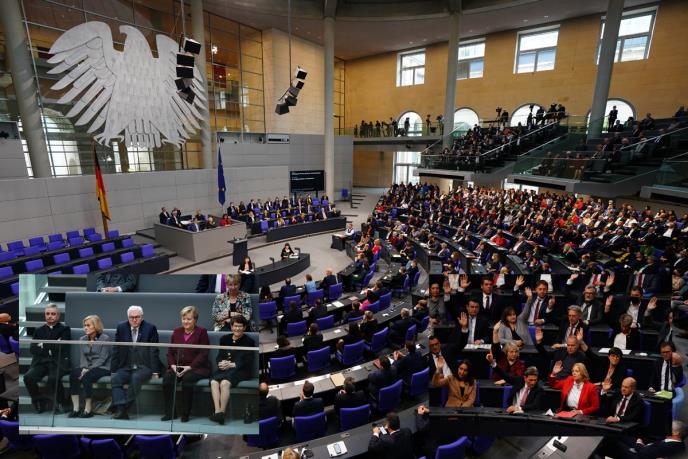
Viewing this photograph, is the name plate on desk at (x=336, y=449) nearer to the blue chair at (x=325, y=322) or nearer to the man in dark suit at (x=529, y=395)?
the man in dark suit at (x=529, y=395)

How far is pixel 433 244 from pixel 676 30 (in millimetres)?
18947

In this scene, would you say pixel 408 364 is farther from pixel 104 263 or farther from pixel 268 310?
pixel 104 263

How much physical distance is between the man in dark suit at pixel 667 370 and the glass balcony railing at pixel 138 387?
A: 517 centimetres

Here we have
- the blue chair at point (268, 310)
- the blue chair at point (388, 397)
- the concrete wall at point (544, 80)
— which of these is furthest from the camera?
the concrete wall at point (544, 80)

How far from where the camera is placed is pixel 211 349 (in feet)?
11.0

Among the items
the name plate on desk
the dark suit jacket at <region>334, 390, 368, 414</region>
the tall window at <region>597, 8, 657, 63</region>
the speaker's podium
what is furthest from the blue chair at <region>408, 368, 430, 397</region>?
the tall window at <region>597, 8, 657, 63</region>

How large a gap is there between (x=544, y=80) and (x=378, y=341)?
2342cm

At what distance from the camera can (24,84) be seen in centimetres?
1236

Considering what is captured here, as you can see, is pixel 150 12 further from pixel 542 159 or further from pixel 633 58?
pixel 633 58

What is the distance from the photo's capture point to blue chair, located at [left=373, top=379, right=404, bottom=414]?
500 cm

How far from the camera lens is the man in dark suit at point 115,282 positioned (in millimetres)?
3604

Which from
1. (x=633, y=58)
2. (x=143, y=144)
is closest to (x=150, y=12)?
(x=143, y=144)

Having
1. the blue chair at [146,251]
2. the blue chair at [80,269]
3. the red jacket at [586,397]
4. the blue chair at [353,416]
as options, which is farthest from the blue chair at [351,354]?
the blue chair at [146,251]

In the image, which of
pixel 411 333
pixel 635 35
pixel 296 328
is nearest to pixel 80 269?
pixel 296 328
